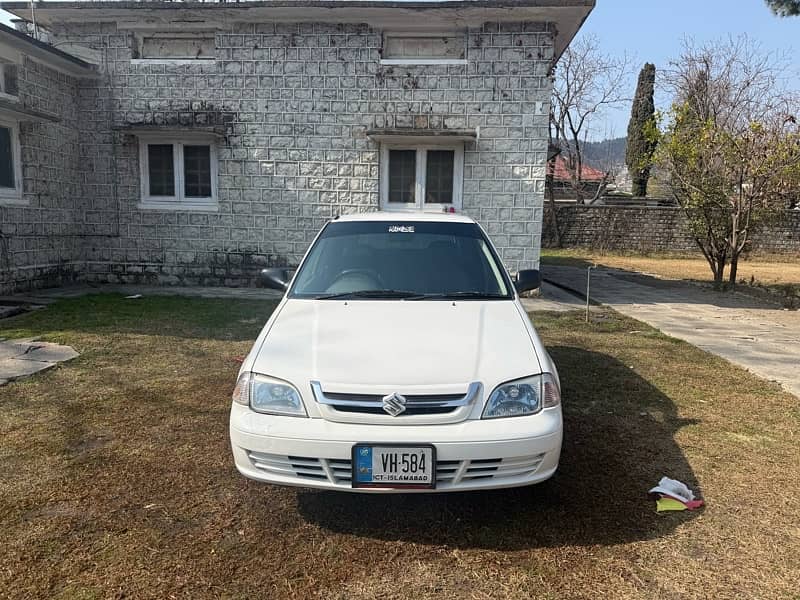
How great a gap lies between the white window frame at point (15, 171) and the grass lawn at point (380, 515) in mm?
5664

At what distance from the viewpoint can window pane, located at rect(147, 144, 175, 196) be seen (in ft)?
35.4

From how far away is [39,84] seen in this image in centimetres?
955

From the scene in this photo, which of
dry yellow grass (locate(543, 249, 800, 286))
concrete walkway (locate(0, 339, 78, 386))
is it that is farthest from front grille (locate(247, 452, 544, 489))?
dry yellow grass (locate(543, 249, 800, 286))

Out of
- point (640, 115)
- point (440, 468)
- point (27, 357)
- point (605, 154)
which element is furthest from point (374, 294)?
point (605, 154)

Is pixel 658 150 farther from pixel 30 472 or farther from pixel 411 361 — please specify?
pixel 30 472

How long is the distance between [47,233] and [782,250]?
25618 millimetres

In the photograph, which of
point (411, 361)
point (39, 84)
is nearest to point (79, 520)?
point (411, 361)

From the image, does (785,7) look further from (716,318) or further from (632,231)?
(632,231)

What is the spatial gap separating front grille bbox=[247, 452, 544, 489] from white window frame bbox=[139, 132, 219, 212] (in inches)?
352

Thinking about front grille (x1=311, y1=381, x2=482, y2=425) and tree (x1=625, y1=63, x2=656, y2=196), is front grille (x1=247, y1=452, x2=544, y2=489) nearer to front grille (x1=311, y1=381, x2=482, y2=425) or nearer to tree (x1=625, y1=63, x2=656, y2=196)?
front grille (x1=311, y1=381, x2=482, y2=425)

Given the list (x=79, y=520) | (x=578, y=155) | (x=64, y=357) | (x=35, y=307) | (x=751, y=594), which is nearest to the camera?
(x=751, y=594)

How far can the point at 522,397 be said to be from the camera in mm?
2750

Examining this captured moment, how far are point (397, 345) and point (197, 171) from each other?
9191mm

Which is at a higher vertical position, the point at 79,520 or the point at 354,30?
the point at 354,30
